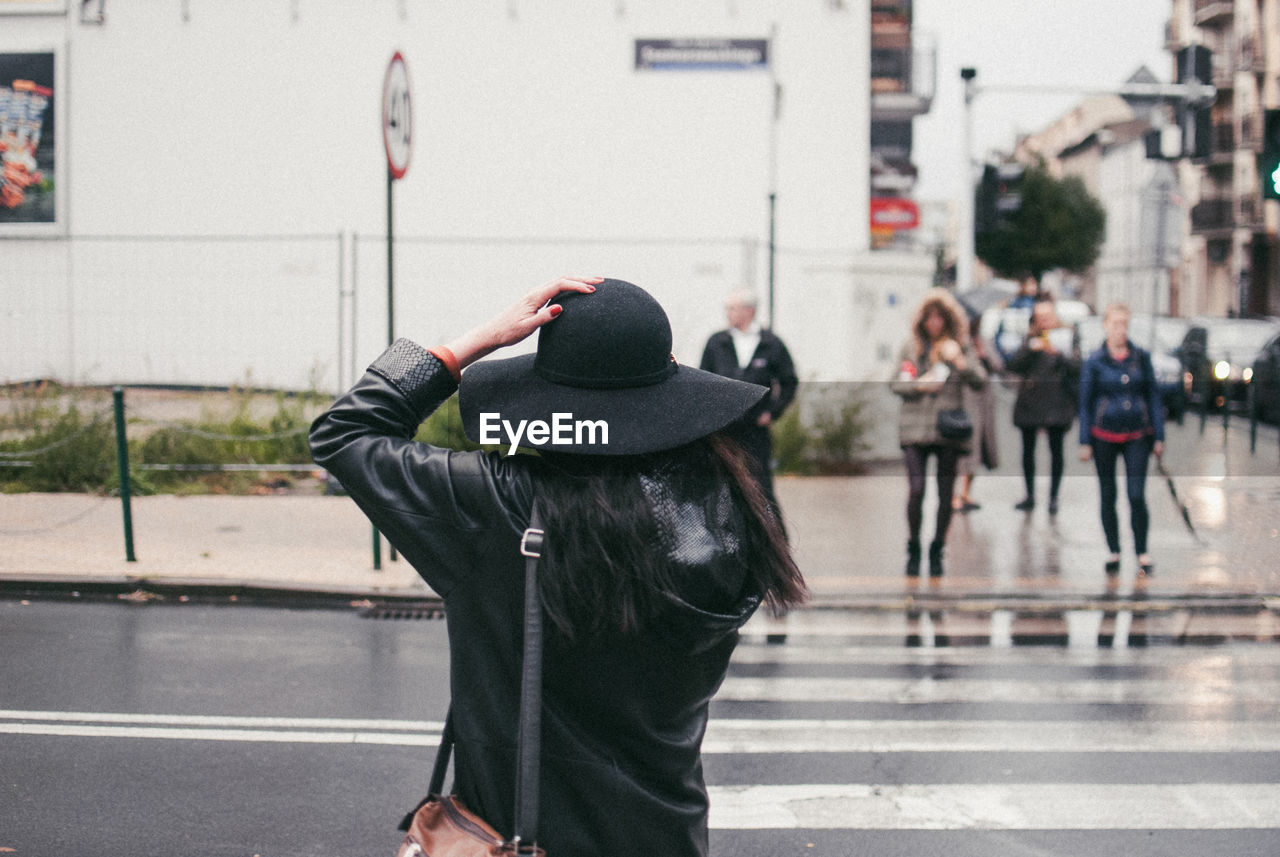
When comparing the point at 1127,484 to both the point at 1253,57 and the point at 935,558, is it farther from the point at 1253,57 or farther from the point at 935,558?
the point at 1253,57

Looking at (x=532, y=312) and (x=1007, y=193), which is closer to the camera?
(x=532, y=312)

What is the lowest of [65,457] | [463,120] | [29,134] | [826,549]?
[826,549]

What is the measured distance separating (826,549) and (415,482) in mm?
8050

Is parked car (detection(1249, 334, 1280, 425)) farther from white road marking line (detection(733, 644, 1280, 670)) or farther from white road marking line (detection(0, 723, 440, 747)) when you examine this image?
white road marking line (detection(0, 723, 440, 747))

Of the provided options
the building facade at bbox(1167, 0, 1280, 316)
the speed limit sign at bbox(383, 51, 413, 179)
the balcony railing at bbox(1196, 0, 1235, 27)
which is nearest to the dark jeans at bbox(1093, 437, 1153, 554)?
the speed limit sign at bbox(383, 51, 413, 179)

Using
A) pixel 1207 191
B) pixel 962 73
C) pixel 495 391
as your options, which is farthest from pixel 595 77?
pixel 1207 191

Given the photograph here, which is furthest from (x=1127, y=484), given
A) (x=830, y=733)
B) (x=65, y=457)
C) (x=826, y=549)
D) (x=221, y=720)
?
(x=65, y=457)

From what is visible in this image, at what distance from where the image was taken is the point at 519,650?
2.02 m

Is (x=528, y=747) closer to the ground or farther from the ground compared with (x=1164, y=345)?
closer to the ground

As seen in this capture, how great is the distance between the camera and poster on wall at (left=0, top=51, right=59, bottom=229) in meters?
19.0

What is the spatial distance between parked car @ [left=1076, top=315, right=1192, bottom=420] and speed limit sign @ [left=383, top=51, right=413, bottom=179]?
592 inches

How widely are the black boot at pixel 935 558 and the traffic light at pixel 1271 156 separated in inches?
160

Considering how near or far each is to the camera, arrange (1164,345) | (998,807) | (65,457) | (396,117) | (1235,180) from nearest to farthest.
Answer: (998,807), (396,117), (65,457), (1164,345), (1235,180)

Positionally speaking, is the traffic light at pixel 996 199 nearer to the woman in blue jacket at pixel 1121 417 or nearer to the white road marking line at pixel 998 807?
the woman in blue jacket at pixel 1121 417
